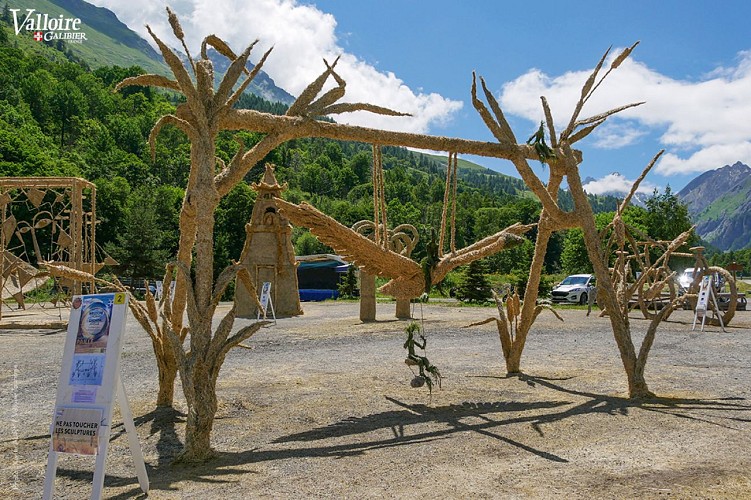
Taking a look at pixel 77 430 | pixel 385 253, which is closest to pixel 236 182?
pixel 385 253

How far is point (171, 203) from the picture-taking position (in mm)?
55781

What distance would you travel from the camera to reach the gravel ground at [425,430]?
4309 millimetres

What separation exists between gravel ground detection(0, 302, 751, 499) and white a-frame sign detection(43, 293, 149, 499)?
21.4 inches

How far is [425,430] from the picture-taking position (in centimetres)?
592

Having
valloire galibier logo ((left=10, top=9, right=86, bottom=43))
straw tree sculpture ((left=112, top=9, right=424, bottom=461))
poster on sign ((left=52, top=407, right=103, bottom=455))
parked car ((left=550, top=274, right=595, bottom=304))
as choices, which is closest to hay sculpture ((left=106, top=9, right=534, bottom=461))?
straw tree sculpture ((left=112, top=9, right=424, bottom=461))

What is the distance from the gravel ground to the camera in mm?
4309

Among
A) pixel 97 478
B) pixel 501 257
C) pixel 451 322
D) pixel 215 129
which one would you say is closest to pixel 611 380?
pixel 215 129

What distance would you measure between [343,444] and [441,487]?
4.62 ft

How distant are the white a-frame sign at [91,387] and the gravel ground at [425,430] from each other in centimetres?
54

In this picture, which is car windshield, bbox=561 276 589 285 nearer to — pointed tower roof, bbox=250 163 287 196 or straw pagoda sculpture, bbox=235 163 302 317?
straw pagoda sculpture, bbox=235 163 302 317

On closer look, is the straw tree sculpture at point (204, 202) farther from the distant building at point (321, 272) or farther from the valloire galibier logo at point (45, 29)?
the valloire galibier logo at point (45, 29)

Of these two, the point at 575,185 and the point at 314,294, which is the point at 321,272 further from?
the point at 575,185

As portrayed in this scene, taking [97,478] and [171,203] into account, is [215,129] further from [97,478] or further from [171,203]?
[171,203]

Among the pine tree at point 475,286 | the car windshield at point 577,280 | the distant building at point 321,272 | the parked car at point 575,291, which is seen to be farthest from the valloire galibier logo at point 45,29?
the parked car at point 575,291
